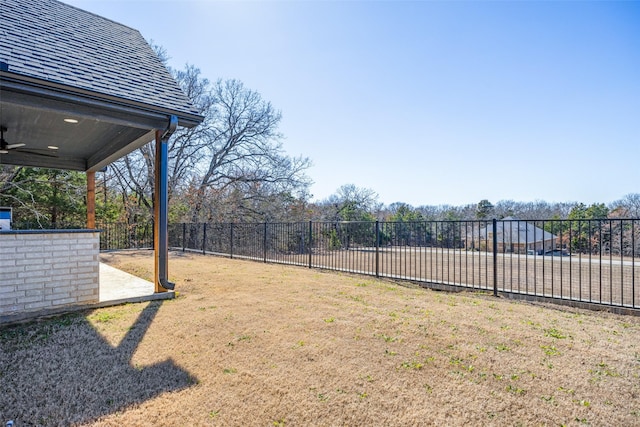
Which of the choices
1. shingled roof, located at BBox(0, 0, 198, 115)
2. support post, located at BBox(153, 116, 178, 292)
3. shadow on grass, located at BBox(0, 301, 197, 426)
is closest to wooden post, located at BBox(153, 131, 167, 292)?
support post, located at BBox(153, 116, 178, 292)

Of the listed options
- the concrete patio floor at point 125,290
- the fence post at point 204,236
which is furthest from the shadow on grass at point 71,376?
the fence post at point 204,236

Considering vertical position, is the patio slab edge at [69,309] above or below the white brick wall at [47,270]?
below

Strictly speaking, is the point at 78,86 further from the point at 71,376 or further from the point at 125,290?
the point at 71,376

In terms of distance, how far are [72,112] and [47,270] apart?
2.05 metres

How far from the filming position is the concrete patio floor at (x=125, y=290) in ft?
15.0

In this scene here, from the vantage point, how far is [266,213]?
18.4m

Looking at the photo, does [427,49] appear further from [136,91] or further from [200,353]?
[200,353]

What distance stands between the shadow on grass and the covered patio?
0.85 m

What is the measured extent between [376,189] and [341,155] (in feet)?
24.8

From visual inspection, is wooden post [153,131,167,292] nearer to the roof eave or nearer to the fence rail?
the roof eave

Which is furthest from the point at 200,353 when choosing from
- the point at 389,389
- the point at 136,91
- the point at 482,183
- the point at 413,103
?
the point at 482,183

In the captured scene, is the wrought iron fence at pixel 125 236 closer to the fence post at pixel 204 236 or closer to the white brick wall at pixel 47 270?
the fence post at pixel 204 236

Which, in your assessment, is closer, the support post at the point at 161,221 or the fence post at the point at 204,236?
the support post at the point at 161,221

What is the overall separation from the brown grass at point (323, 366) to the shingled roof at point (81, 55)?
9.71ft
